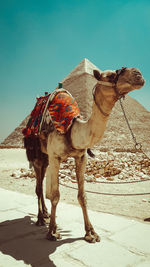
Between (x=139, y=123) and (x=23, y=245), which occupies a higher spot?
(x=139, y=123)

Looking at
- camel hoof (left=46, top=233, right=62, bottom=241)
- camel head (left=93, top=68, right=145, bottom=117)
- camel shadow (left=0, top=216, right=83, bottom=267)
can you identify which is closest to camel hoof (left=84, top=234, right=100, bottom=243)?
camel shadow (left=0, top=216, right=83, bottom=267)

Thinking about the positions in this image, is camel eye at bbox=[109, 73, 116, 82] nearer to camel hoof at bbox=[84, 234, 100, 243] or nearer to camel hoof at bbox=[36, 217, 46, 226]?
camel hoof at bbox=[84, 234, 100, 243]

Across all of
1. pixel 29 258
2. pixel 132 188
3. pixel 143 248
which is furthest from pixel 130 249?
pixel 132 188

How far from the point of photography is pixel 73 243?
2508 millimetres

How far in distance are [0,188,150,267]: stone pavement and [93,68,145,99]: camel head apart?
154 centimetres

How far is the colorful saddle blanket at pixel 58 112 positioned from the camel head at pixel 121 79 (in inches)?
23.6

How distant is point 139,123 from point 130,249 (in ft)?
301

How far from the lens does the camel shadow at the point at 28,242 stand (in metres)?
2.21

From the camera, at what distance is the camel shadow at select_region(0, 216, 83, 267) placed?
7.25ft

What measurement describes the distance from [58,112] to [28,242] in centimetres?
152

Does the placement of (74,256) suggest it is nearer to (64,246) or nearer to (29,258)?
(64,246)

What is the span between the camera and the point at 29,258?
2.21 metres

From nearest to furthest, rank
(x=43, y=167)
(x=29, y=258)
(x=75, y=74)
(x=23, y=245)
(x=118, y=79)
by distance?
(x=118, y=79) < (x=29, y=258) < (x=23, y=245) < (x=43, y=167) < (x=75, y=74)

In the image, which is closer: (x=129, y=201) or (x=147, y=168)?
(x=129, y=201)
